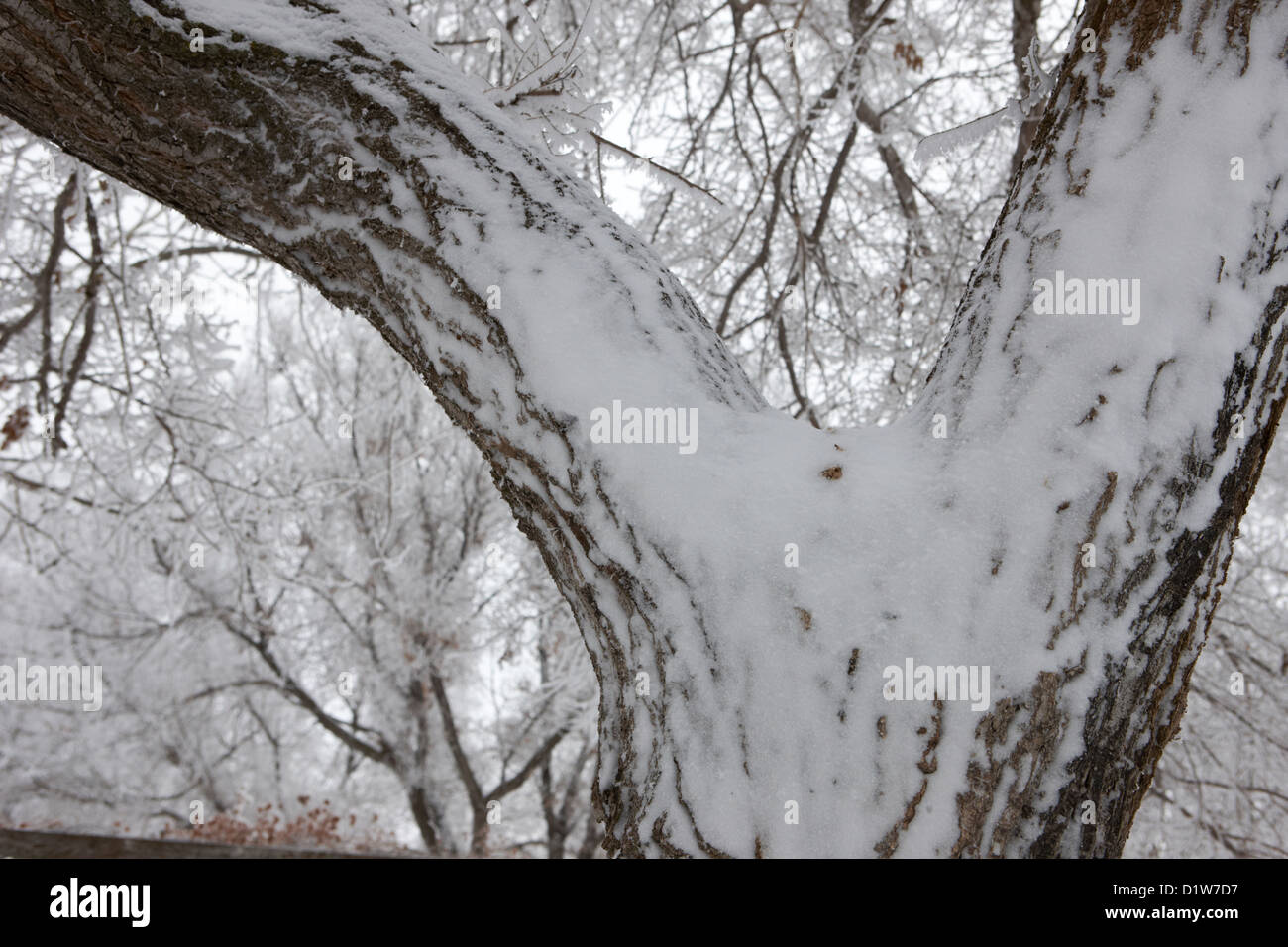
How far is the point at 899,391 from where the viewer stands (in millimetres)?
3645

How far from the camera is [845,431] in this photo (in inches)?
43.0

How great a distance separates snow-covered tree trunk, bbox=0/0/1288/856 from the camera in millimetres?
911

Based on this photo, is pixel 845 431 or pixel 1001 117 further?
pixel 1001 117

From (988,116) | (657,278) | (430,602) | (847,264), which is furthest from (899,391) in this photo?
(430,602)

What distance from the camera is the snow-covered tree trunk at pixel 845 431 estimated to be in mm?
911

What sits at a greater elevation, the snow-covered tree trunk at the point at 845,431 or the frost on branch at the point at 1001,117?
the frost on branch at the point at 1001,117

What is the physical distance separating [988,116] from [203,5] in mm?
1176

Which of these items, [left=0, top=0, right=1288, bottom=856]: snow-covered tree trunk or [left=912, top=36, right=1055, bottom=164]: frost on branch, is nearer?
[left=0, top=0, right=1288, bottom=856]: snow-covered tree trunk

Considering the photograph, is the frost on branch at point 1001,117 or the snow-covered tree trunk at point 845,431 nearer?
the snow-covered tree trunk at point 845,431

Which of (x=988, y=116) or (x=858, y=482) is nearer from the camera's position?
(x=858, y=482)

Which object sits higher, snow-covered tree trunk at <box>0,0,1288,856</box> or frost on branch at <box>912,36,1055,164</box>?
frost on branch at <box>912,36,1055,164</box>

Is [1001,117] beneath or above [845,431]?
above

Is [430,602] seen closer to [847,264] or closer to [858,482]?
A: [847,264]
